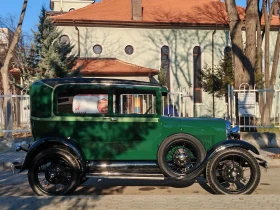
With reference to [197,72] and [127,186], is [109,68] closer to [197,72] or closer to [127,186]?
[197,72]

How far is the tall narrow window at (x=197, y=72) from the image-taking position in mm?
26016

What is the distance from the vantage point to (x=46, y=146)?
6.07 meters

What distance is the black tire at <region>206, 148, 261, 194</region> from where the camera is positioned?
5855 millimetres

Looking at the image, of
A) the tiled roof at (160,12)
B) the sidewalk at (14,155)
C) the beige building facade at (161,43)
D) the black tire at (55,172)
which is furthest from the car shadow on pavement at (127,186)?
the tiled roof at (160,12)

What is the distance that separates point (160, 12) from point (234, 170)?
23.3 m

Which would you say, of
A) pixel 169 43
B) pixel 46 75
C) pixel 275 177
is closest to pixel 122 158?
pixel 275 177

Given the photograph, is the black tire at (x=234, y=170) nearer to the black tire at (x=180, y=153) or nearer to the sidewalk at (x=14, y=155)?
the black tire at (x=180, y=153)

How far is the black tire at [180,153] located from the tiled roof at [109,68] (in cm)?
1612

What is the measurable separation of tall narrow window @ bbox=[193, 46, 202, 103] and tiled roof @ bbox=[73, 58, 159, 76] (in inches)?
150

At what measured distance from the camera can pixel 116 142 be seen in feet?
20.2

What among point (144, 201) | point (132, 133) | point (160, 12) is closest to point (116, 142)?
point (132, 133)

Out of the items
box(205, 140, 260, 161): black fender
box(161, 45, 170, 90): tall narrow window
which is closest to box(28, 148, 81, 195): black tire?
box(205, 140, 260, 161): black fender

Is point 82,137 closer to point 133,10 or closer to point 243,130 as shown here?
point 243,130

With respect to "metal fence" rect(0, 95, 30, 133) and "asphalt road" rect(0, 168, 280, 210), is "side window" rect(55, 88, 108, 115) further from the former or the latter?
"metal fence" rect(0, 95, 30, 133)
